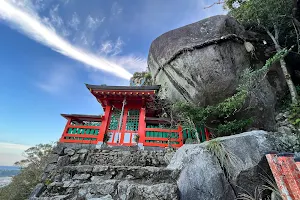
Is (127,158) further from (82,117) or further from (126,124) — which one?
(82,117)

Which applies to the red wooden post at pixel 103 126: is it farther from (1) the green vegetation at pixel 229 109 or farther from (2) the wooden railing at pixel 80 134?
(1) the green vegetation at pixel 229 109

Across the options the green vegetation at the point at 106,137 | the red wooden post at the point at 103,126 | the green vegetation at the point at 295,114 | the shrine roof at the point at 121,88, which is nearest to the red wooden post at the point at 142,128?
the shrine roof at the point at 121,88

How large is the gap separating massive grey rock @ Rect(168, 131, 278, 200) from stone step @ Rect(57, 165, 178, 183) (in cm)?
28

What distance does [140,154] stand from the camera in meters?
5.51

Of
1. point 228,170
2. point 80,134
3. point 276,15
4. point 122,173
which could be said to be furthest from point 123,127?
point 276,15

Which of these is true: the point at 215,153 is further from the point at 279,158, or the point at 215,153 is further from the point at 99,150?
the point at 99,150

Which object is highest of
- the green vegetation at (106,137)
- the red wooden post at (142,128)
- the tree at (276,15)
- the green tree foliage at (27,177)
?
the tree at (276,15)

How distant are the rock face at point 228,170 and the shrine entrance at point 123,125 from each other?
151 inches

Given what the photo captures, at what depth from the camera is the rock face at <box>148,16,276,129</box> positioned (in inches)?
245

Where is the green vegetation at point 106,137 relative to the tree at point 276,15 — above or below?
below

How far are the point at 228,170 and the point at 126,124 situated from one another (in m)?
5.04

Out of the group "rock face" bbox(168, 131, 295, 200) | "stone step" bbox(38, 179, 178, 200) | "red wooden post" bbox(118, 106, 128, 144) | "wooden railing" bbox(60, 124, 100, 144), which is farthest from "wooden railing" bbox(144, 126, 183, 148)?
"stone step" bbox(38, 179, 178, 200)

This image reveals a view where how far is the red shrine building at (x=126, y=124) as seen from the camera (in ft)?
19.8

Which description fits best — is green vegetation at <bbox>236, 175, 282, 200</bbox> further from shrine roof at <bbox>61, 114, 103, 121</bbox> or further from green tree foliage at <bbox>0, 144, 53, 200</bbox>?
green tree foliage at <bbox>0, 144, 53, 200</bbox>
